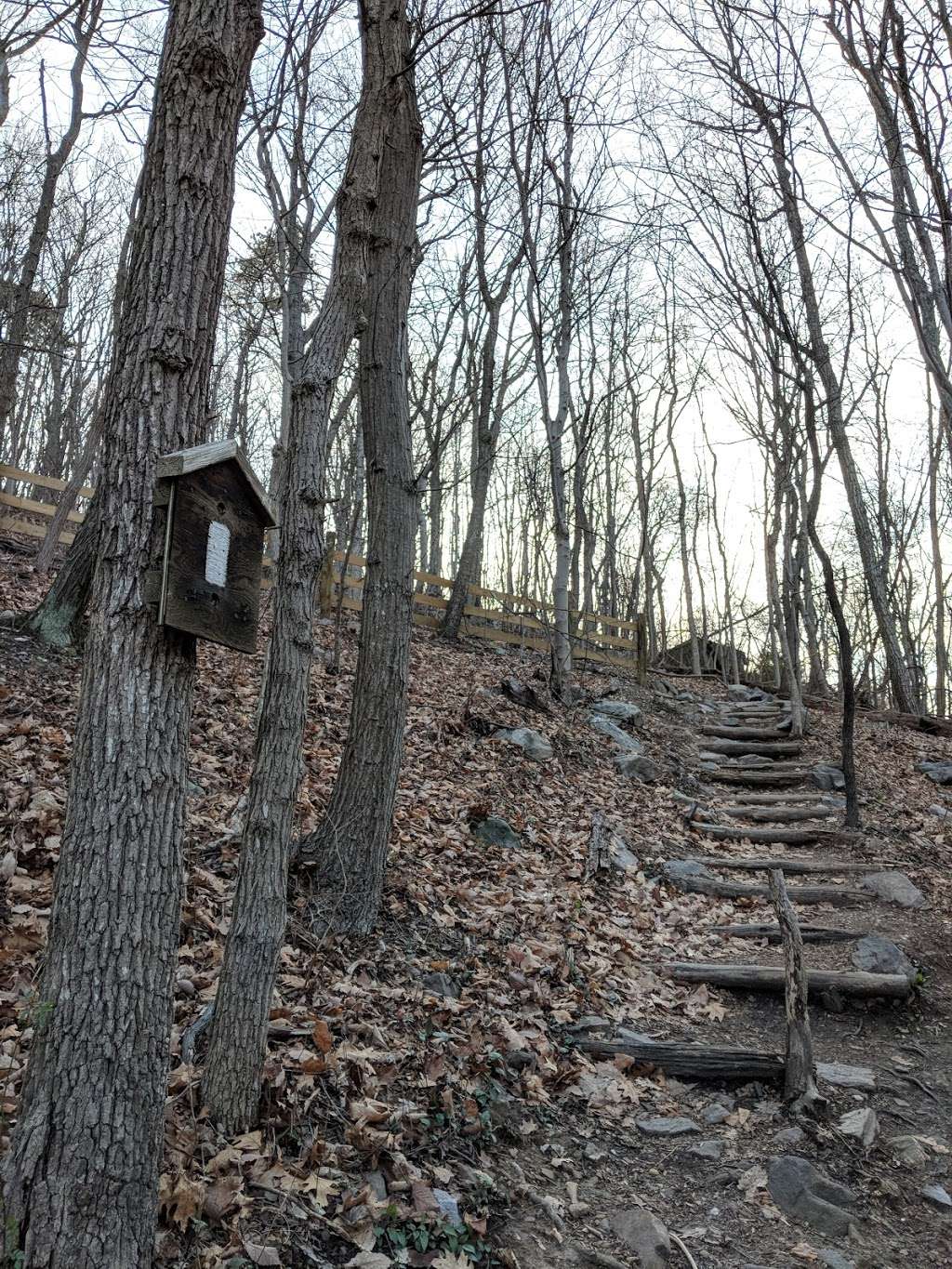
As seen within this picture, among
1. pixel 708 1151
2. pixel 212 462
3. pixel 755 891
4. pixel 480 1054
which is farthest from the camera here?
pixel 755 891

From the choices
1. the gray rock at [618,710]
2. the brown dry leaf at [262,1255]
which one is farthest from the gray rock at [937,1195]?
the gray rock at [618,710]

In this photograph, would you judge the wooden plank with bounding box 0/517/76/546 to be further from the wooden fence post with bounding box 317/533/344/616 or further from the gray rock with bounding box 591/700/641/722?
the gray rock with bounding box 591/700/641/722

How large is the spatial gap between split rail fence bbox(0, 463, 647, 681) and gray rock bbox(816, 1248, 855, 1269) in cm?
913

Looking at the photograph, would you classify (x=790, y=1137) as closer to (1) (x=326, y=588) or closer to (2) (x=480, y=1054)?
(2) (x=480, y=1054)

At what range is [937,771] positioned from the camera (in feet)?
36.1

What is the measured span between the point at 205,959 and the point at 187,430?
100 inches

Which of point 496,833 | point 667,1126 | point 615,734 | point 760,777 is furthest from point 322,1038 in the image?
point 760,777

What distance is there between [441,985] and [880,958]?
10.8 feet

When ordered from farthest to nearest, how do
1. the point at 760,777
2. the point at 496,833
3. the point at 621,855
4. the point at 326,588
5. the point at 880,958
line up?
the point at 326,588
the point at 760,777
the point at 621,855
the point at 496,833
the point at 880,958

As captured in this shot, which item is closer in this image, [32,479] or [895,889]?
[895,889]

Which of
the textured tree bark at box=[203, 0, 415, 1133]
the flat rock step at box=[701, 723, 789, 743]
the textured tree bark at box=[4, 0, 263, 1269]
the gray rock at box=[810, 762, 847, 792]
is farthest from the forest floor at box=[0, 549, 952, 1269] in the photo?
the flat rock step at box=[701, 723, 789, 743]

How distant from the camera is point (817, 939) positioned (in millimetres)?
5930

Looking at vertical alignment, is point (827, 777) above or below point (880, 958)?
above

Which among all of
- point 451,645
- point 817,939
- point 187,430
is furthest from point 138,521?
point 451,645
